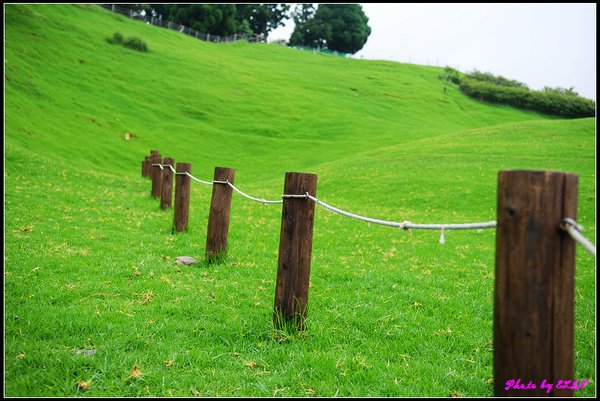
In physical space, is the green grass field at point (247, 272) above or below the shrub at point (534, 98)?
below

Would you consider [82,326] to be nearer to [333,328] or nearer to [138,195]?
[333,328]

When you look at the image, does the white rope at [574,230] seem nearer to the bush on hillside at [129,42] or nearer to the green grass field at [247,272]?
the green grass field at [247,272]

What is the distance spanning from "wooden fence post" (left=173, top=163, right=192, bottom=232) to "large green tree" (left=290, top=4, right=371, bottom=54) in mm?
96812

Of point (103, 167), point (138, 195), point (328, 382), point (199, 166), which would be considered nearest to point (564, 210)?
point (328, 382)

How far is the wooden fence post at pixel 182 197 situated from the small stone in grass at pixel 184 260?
7.09ft

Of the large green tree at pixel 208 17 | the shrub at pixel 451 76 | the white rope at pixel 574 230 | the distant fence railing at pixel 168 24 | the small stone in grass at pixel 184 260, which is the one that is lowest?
the small stone in grass at pixel 184 260

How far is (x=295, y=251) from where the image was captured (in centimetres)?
503

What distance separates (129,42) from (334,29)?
5472cm

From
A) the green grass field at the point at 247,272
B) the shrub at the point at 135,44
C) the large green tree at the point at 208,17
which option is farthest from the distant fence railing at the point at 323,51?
the green grass field at the point at 247,272

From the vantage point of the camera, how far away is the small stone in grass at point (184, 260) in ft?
26.4

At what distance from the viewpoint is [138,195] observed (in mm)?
16625

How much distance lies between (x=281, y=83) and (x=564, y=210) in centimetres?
6166

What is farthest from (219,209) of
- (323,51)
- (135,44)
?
(323,51)

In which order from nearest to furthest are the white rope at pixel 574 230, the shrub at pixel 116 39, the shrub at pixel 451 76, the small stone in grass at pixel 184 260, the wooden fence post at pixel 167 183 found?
1. the white rope at pixel 574 230
2. the small stone in grass at pixel 184 260
3. the wooden fence post at pixel 167 183
4. the shrub at pixel 116 39
5. the shrub at pixel 451 76
